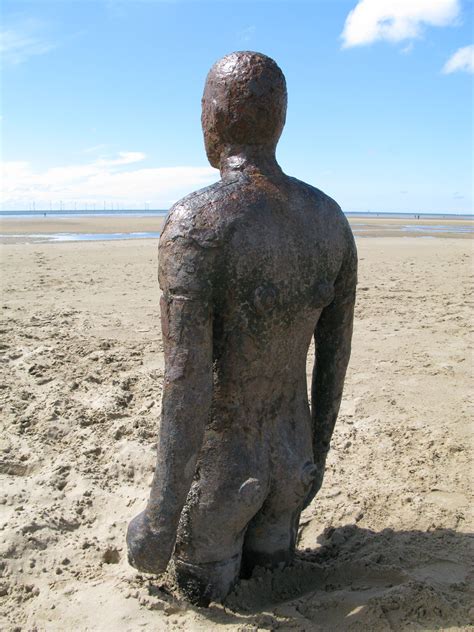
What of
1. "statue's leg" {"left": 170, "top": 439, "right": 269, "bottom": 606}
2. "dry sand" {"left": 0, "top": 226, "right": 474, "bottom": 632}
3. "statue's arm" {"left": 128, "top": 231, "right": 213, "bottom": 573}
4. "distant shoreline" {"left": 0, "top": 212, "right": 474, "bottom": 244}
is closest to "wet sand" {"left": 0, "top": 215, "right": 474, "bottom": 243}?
"distant shoreline" {"left": 0, "top": 212, "right": 474, "bottom": 244}

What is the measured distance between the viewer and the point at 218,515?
2420mm

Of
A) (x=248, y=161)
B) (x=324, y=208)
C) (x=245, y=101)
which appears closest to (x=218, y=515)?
(x=324, y=208)

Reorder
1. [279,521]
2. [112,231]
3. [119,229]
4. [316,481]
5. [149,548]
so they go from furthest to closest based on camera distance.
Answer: [119,229]
[112,231]
[316,481]
[279,521]
[149,548]

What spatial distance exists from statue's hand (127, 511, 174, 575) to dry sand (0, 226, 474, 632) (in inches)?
11.6

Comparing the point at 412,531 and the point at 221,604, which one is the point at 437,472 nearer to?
the point at 412,531

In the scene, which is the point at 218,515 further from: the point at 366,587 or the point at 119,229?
the point at 119,229

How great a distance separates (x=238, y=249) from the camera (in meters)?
2.19

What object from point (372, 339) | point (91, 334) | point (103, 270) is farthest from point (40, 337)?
point (103, 270)

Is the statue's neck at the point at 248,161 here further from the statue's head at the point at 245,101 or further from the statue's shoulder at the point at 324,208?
the statue's shoulder at the point at 324,208

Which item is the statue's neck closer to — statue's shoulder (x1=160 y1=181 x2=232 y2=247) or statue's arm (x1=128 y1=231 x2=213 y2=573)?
statue's shoulder (x1=160 y1=181 x2=232 y2=247)

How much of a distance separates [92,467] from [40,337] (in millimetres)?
3264

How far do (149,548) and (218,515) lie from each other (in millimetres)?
300

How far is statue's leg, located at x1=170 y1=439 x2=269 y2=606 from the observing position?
2.41 metres

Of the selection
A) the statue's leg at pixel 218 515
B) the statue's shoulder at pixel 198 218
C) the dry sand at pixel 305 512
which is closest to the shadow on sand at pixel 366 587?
the dry sand at pixel 305 512
